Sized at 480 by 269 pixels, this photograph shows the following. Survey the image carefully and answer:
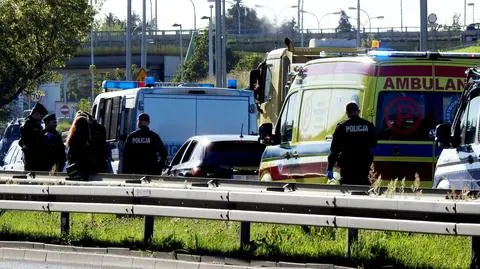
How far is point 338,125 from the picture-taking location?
1636 cm

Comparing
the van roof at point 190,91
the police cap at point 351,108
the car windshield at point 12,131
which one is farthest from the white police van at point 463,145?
the car windshield at point 12,131

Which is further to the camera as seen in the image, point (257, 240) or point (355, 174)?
point (355, 174)

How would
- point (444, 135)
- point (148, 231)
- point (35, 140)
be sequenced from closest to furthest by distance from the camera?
1. point (444, 135)
2. point (148, 231)
3. point (35, 140)

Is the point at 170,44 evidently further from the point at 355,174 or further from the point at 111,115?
the point at 355,174

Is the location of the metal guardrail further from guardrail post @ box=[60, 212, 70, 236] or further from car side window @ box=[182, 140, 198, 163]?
car side window @ box=[182, 140, 198, 163]

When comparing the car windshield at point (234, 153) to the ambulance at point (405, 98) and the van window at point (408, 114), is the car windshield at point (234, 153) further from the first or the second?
the van window at point (408, 114)

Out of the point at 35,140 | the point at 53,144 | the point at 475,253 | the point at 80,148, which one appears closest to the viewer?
the point at 475,253

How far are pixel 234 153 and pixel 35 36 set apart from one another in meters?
19.9

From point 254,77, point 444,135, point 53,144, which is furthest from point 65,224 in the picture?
point 254,77

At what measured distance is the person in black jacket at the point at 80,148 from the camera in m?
18.3

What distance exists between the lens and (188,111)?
81.6 ft

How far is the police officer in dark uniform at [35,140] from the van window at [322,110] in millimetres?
5571

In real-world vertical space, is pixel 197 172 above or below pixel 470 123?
below

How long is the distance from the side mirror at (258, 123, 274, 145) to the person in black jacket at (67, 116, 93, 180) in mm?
2330
